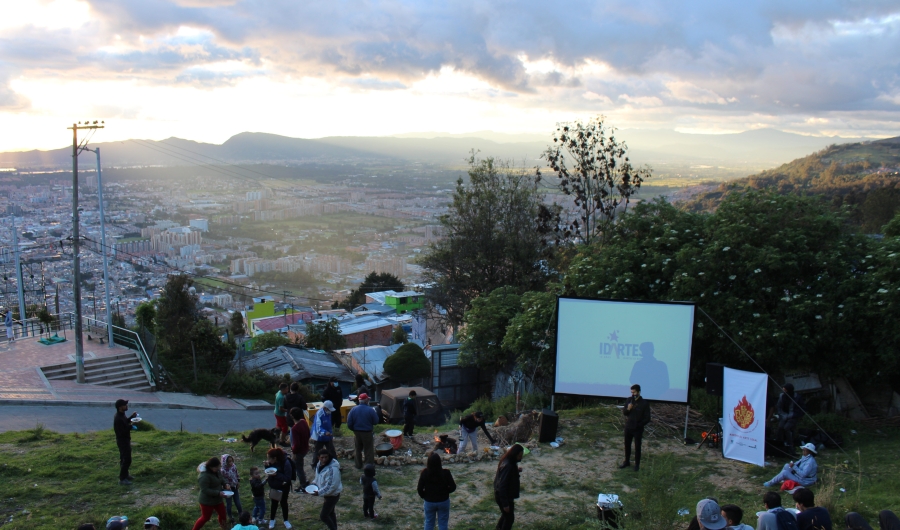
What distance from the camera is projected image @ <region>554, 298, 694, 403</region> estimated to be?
11570 mm

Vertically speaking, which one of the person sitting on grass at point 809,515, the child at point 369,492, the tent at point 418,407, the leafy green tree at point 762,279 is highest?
the leafy green tree at point 762,279

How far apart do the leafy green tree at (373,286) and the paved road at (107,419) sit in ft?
122

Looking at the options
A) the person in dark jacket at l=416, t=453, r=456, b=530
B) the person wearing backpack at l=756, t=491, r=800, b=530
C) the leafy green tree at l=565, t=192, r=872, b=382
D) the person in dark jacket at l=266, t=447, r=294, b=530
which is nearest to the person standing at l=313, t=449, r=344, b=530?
the person in dark jacket at l=266, t=447, r=294, b=530

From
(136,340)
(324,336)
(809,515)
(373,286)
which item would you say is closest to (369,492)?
(809,515)

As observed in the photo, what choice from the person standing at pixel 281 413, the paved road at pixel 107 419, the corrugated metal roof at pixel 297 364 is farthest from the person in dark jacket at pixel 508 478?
the corrugated metal roof at pixel 297 364

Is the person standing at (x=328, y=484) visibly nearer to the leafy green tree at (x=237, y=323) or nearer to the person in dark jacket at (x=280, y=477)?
the person in dark jacket at (x=280, y=477)

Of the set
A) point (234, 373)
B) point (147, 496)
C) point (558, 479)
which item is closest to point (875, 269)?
point (558, 479)

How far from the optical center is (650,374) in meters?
11.7

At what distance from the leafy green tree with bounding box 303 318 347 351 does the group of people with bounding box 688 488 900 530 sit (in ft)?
95.8

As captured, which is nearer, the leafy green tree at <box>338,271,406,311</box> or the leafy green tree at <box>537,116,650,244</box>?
the leafy green tree at <box>537,116,650,244</box>

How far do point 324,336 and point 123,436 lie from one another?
81.6ft

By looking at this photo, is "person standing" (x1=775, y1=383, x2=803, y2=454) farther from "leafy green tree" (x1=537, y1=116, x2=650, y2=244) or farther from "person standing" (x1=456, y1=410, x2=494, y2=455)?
"leafy green tree" (x1=537, y1=116, x2=650, y2=244)

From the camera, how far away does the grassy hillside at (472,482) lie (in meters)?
7.62

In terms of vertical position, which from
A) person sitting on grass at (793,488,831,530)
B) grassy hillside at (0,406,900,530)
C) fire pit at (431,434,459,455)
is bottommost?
fire pit at (431,434,459,455)
